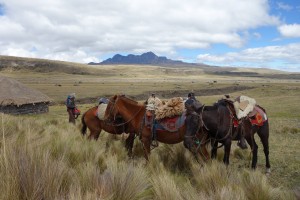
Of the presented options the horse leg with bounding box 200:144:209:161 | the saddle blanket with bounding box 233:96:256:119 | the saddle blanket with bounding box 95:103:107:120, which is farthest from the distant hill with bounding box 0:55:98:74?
the horse leg with bounding box 200:144:209:161

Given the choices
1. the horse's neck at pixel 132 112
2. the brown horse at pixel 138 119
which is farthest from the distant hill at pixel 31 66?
the horse's neck at pixel 132 112

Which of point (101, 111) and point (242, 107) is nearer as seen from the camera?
point (242, 107)

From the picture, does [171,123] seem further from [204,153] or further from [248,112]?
[248,112]

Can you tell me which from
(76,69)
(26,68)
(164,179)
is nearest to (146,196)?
(164,179)

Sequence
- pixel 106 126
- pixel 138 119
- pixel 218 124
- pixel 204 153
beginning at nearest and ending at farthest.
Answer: pixel 204 153
pixel 218 124
pixel 138 119
pixel 106 126

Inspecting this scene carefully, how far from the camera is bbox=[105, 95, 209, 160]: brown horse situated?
8.43 meters

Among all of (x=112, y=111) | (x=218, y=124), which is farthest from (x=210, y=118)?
(x=112, y=111)

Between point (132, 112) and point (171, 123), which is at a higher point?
point (132, 112)

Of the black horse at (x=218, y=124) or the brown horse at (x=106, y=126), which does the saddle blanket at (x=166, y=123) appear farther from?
the brown horse at (x=106, y=126)

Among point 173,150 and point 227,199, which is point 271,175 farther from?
point 227,199

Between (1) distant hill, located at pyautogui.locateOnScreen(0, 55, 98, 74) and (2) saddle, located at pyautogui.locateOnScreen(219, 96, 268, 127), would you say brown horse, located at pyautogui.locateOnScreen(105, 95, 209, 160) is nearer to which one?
(2) saddle, located at pyautogui.locateOnScreen(219, 96, 268, 127)

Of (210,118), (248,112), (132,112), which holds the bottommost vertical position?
(132,112)

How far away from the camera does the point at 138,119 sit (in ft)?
30.1

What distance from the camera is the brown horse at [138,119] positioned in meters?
8.43
